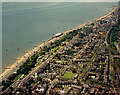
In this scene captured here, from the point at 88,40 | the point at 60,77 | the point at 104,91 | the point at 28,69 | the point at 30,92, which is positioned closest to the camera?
the point at 104,91

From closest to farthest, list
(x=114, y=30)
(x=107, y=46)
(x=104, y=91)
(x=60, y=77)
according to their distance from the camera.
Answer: (x=104, y=91)
(x=60, y=77)
(x=107, y=46)
(x=114, y=30)

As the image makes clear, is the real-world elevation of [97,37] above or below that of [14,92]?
above

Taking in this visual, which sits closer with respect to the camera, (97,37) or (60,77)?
(60,77)

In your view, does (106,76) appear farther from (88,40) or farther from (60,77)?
(88,40)

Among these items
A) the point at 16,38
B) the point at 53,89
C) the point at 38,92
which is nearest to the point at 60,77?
the point at 53,89

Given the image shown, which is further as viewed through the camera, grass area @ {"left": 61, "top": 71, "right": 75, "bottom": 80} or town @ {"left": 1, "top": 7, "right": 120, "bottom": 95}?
grass area @ {"left": 61, "top": 71, "right": 75, "bottom": 80}

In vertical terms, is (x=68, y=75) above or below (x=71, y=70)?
below

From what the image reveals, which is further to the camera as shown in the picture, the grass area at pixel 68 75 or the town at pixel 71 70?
the grass area at pixel 68 75

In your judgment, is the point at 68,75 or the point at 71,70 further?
the point at 71,70
